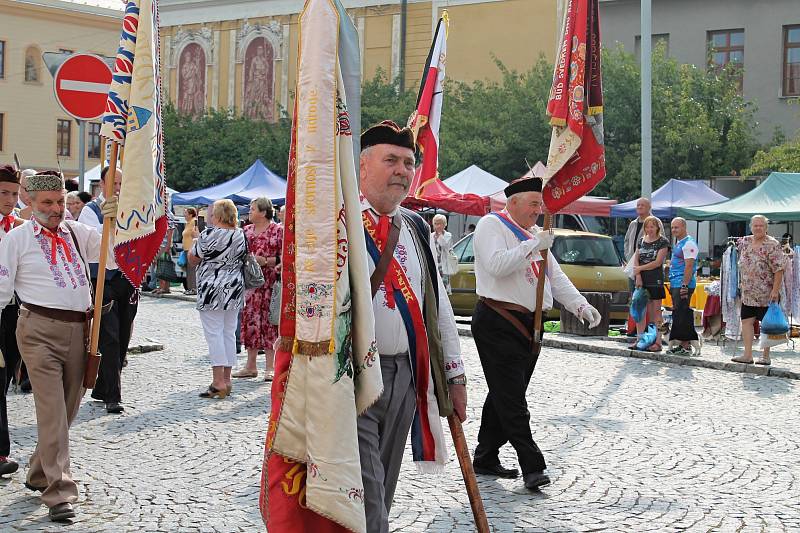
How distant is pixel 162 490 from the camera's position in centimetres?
676

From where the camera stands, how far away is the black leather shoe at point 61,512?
6.05 m

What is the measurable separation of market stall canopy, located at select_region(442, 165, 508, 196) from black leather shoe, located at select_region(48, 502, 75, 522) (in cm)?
1880

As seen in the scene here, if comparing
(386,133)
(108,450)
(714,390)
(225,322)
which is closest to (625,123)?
(714,390)

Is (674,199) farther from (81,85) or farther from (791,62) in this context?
(81,85)

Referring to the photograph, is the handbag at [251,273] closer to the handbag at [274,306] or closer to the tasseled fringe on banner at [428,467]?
the handbag at [274,306]

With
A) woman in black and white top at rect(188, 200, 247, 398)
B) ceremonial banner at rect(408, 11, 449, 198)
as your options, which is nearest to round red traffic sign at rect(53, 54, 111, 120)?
woman in black and white top at rect(188, 200, 247, 398)

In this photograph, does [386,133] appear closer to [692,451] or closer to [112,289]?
[692,451]

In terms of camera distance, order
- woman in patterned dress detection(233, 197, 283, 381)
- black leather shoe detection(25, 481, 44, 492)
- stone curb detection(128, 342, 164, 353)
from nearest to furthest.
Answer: black leather shoe detection(25, 481, 44, 492), woman in patterned dress detection(233, 197, 283, 381), stone curb detection(128, 342, 164, 353)

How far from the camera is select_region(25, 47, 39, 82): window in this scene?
2298 inches

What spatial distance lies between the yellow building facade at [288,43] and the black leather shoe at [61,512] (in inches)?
1448

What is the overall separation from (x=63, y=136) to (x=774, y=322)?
172ft

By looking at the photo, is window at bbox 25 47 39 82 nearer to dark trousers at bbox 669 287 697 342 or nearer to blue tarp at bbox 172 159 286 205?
blue tarp at bbox 172 159 286 205

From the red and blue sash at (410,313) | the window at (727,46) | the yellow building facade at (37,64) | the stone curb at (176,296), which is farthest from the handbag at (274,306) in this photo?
the yellow building facade at (37,64)

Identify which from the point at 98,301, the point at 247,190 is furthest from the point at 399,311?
the point at 247,190
